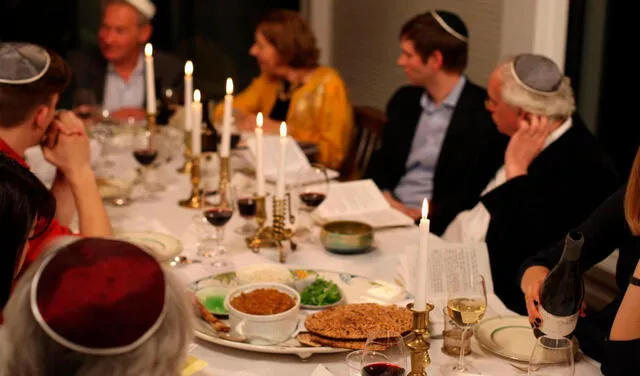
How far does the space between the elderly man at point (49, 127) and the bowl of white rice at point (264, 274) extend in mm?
490

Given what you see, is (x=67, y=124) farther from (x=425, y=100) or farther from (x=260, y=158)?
(x=425, y=100)

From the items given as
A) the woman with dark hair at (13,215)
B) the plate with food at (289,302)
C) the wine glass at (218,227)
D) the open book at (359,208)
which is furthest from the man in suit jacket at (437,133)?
the woman with dark hair at (13,215)

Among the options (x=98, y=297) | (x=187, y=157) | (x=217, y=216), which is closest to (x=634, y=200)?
(x=217, y=216)

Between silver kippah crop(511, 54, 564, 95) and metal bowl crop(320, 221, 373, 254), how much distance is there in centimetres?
76

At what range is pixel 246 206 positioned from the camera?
2.38 metres

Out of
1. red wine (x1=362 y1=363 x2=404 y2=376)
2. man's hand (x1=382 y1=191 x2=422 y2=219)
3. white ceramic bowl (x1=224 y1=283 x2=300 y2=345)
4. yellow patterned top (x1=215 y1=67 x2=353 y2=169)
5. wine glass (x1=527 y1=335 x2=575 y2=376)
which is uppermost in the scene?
wine glass (x1=527 y1=335 x2=575 y2=376)

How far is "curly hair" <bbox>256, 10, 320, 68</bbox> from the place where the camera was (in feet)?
13.2

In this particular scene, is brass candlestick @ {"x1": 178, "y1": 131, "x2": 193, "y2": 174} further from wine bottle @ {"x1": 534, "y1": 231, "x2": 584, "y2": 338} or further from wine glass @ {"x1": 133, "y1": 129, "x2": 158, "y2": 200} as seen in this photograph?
wine bottle @ {"x1": 534, "y1": 231, "x2": 584, "y2": 338}

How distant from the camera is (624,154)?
11.3 ft

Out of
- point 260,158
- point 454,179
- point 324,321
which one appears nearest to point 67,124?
point 260,158

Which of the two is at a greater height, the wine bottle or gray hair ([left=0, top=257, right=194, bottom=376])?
gray hair ([left=0, top=257, right=194, bottom=376])

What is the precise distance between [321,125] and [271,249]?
1.65 metres

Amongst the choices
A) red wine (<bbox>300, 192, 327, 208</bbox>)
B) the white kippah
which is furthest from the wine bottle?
the white kippah

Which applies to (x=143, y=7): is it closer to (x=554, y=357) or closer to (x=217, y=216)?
(x=217, y=216)
